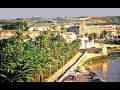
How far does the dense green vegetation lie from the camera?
629 cm

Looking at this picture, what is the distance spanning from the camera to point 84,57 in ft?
21.1

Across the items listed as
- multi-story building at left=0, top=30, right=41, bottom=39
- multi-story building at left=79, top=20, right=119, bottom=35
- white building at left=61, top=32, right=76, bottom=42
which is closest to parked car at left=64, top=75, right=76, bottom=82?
white building at left=61, top=32, right=76, bottom=42

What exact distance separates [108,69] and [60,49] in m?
0.75

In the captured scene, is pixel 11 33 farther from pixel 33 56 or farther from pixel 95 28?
pixel 95 28

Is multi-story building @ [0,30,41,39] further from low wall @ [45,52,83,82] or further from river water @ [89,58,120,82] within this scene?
river water @ [89,58,120,82]

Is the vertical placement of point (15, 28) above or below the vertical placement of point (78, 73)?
above

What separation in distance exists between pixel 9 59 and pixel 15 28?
1.46 ft

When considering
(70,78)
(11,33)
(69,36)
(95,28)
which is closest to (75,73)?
(70,78)

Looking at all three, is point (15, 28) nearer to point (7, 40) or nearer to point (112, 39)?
point (7, 40)

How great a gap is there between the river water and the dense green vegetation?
389mm
